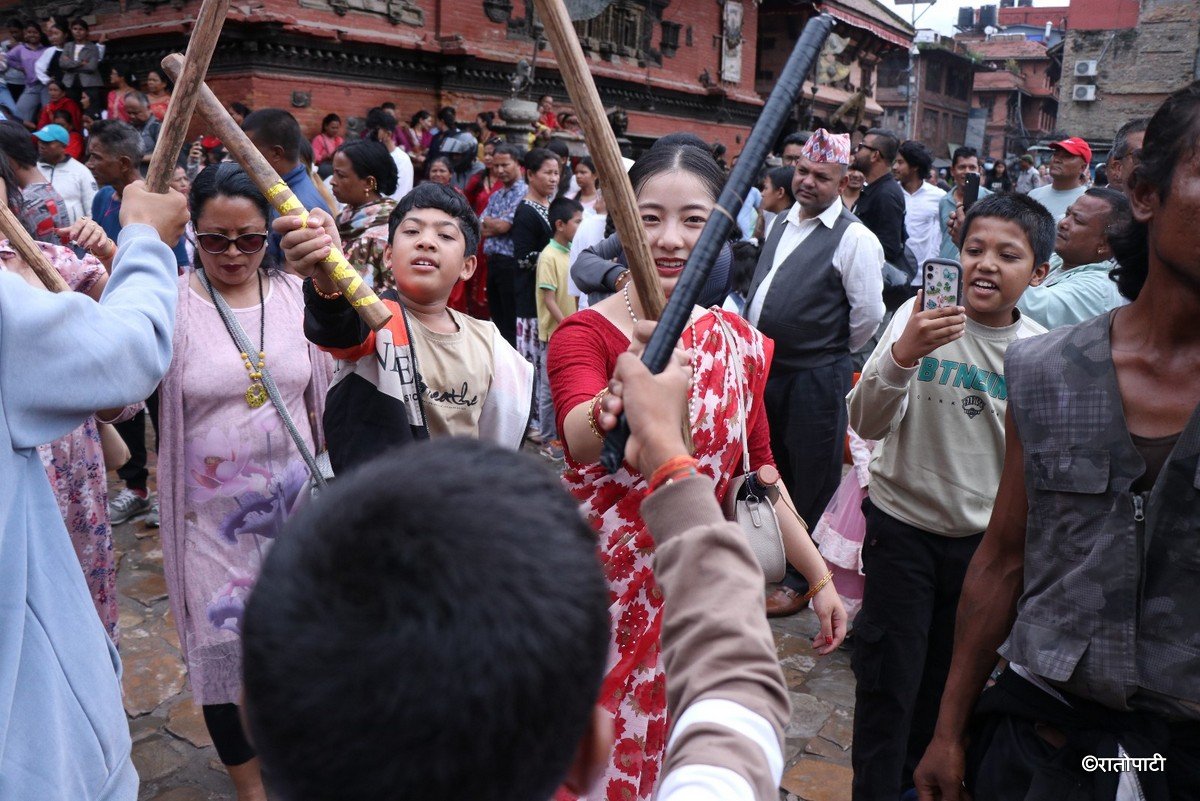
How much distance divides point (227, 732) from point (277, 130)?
2873 millimetres

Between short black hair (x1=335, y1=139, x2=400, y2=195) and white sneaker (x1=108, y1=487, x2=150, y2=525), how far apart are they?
2.59m

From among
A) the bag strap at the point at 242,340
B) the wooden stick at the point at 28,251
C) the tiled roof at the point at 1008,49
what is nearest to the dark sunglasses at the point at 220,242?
the bag strap at the point at 242,340

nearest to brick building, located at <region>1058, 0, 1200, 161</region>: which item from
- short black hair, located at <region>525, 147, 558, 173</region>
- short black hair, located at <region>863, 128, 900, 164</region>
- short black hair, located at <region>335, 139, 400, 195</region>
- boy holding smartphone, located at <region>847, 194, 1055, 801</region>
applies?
short black hair, located at <region>863, 128, 900, 164</region>

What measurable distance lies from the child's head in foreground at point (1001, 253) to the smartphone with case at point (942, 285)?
1.20 feet

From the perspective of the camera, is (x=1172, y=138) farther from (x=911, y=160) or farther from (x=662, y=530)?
(x=911, y=160)

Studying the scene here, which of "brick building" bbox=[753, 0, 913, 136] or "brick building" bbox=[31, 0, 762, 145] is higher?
"brick building" bbox=[753, 0, 913, 136]

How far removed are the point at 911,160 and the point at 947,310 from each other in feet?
20.2

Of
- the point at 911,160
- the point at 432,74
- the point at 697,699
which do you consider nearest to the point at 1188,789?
the point at 697,699

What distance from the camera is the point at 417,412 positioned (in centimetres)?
253

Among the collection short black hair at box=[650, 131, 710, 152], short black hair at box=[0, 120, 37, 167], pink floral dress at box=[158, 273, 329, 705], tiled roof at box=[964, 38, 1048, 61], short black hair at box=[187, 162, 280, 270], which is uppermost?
tiled roof at box=[964, 38, 1048, 61]

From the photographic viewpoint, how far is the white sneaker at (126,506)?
5691 millimetres

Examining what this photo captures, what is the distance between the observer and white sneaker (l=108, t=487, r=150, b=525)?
5691mm

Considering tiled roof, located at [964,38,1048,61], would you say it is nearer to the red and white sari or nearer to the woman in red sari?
the woman in red sari

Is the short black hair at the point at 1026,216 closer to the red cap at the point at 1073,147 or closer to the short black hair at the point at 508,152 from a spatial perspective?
the red cap at the point at 1073,147
